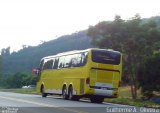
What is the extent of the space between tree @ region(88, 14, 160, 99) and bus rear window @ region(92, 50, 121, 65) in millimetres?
6802

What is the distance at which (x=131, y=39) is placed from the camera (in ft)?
119

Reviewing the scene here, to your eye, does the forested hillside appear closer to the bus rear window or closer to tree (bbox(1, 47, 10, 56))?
tree (bbox(1, 47, 10, 56))

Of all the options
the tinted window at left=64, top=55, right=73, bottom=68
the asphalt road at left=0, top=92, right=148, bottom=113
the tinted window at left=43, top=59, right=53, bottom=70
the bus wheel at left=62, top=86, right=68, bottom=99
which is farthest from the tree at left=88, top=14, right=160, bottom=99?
the asphalt road at left=0, top=92, right=148, bottom=113

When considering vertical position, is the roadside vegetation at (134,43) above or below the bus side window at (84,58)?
above

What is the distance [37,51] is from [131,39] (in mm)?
→ 111294

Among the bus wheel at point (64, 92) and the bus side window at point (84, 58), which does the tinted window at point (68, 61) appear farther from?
the bus side window at point (84, 58)

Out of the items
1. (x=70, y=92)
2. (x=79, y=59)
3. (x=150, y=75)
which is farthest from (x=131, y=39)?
(x=70, y=92)

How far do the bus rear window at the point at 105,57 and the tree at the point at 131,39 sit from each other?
6802 mm

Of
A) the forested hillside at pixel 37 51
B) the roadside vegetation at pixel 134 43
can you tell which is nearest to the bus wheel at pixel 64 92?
the roadside vegetation at pixel 134 43

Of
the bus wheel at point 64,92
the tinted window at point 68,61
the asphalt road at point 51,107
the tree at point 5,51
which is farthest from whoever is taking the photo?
the tree at point 5,51

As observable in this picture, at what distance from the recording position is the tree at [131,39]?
119 feet

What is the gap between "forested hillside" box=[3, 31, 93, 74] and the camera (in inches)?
5332

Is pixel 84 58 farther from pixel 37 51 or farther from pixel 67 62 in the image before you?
pixel 37 51

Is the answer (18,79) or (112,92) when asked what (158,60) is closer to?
(112,92)
